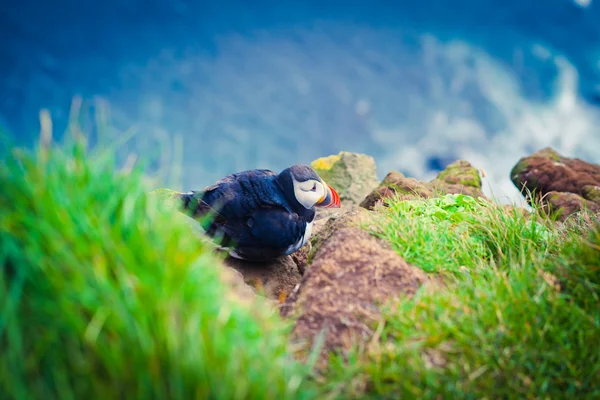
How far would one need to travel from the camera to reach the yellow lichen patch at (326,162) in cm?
717

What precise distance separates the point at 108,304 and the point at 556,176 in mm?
6466

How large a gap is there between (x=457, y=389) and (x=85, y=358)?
4.82 ft

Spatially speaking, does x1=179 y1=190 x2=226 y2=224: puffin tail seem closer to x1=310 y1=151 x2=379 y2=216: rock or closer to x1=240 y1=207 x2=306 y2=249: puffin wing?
x1=240 y1=207 x2=306 y2=249: puffin wing

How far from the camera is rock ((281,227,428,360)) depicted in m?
2.28

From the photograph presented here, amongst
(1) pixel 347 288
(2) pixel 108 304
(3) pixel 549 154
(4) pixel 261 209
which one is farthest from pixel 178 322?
(3) pixel 549 154

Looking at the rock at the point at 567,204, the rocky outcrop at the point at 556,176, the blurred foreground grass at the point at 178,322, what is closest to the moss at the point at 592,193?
the rocky outcrop at the point at 556,176

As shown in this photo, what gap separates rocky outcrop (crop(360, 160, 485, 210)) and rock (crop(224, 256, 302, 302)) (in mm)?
950

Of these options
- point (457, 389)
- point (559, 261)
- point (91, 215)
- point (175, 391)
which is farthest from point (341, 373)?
point (559, 261)

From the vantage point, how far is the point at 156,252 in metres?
1.62

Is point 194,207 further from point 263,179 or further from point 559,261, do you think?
point 559,261

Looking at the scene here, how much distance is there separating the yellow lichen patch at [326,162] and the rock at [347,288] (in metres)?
4.19

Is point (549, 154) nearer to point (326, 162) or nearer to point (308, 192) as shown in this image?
point (326, 162)

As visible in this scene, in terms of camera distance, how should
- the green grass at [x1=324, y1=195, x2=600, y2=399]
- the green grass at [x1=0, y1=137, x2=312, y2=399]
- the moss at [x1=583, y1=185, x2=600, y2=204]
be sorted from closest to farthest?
the green grass at [x1=0, y1=137, x2=312, y2=399]
the green grass at [x1=324, y1=195, x2=600, y2=399]
the moss at [x1=583, y1=185, x2=600, y2=204]

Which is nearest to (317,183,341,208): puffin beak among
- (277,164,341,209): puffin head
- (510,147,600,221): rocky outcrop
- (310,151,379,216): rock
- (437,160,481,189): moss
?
(277,164,341,209): puffin head
